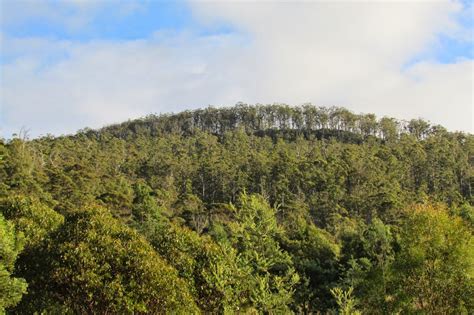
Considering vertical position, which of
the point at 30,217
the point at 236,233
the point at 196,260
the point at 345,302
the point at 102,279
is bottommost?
the point at 196,260

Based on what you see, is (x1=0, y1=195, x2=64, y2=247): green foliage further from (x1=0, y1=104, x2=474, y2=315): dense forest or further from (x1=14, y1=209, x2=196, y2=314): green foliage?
(x1=14, y1=209, x2=196, y2=314): green foliage

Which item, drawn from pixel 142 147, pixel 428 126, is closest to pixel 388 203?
pixel 142 147

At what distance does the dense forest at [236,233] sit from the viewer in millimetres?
15914

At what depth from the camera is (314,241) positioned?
40.0m

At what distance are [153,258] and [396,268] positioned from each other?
16363mm

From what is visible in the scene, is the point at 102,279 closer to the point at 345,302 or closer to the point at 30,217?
the point at 30,217

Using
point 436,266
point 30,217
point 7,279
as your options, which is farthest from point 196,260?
point 436,266

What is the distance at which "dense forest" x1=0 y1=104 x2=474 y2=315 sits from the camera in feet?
52.2

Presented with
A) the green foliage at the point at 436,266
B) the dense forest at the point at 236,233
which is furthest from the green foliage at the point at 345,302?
the green foliage at the point at 436,266

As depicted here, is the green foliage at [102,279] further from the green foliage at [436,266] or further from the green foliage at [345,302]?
the green foliage at [436,266]

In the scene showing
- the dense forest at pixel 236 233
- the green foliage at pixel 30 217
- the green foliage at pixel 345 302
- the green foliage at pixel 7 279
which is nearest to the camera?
the green foliage at pixel 345 302

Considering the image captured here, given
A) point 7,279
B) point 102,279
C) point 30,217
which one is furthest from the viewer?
point 30,217

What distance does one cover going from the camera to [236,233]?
14.9m

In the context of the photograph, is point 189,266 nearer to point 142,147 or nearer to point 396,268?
point 396,268
